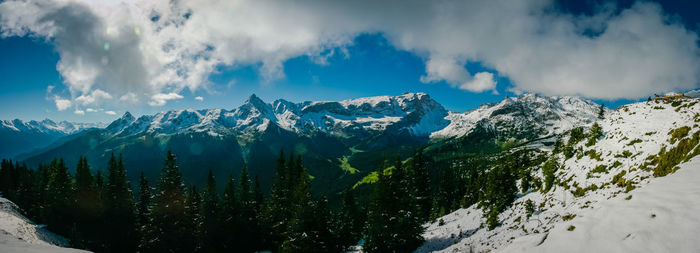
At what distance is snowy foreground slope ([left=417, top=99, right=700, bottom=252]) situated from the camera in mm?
12527

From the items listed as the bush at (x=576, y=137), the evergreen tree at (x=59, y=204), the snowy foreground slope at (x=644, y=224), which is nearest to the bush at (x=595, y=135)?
the bush at (x=576, y=137)

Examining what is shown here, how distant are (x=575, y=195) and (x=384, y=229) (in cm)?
1967

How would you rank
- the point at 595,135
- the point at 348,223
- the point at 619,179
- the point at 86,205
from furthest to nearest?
the point at 86,205, the point at 348,223, the point at 595,135, the point at 619,179

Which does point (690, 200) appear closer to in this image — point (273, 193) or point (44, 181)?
point (273, 193)

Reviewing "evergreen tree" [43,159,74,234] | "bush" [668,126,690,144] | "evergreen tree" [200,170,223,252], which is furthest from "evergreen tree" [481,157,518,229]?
"evergreen tree" [43,159,74,234]

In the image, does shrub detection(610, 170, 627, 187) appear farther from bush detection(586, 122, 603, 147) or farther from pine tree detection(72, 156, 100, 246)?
pine tree detection(72, 156, 100, 246)

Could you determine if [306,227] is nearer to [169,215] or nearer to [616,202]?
[169,215]

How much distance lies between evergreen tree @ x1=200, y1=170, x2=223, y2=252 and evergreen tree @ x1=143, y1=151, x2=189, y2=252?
2.65 meters

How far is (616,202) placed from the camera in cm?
1614

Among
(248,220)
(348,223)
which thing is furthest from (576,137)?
(248,220)

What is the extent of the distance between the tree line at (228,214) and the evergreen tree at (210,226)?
147 mm

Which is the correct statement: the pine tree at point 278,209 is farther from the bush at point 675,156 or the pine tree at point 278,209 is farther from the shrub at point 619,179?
the bush at point 675,156

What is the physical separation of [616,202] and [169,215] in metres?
50.2

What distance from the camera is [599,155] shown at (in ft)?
101
